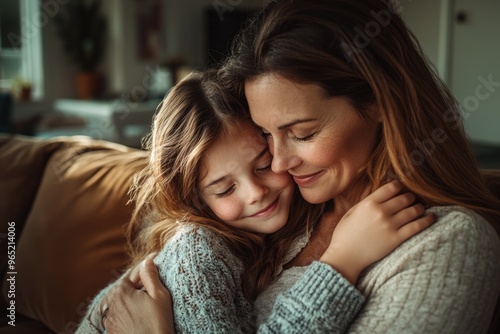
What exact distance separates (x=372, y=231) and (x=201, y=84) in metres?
0.62

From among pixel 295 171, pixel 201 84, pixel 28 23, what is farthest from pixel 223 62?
pixel 28 23

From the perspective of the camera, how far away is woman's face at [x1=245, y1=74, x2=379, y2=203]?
1.17 meters

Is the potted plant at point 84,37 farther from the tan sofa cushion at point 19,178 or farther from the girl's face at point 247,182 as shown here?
the girl's face at point 247,182

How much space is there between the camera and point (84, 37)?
706cm

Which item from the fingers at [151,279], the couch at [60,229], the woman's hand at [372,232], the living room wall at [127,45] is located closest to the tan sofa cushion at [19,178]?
the couch at [60,229]

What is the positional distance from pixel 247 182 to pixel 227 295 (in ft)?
0.87

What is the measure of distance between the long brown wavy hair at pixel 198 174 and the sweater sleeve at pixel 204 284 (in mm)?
73

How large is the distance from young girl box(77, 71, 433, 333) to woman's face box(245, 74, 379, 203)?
99 millimetres

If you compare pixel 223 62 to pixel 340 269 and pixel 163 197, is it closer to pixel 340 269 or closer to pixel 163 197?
pixel 163 197

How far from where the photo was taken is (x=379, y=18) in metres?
1.19

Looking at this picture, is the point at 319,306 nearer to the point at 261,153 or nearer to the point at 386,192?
the point at 386,192

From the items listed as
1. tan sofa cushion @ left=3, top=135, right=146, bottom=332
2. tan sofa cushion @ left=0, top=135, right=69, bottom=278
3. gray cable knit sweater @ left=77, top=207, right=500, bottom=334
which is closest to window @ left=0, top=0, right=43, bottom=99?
tan sofa cushion @ left=0, top=135, right=69, bottom=278

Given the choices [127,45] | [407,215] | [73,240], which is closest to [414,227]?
[407,215]

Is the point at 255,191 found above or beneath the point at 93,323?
above
